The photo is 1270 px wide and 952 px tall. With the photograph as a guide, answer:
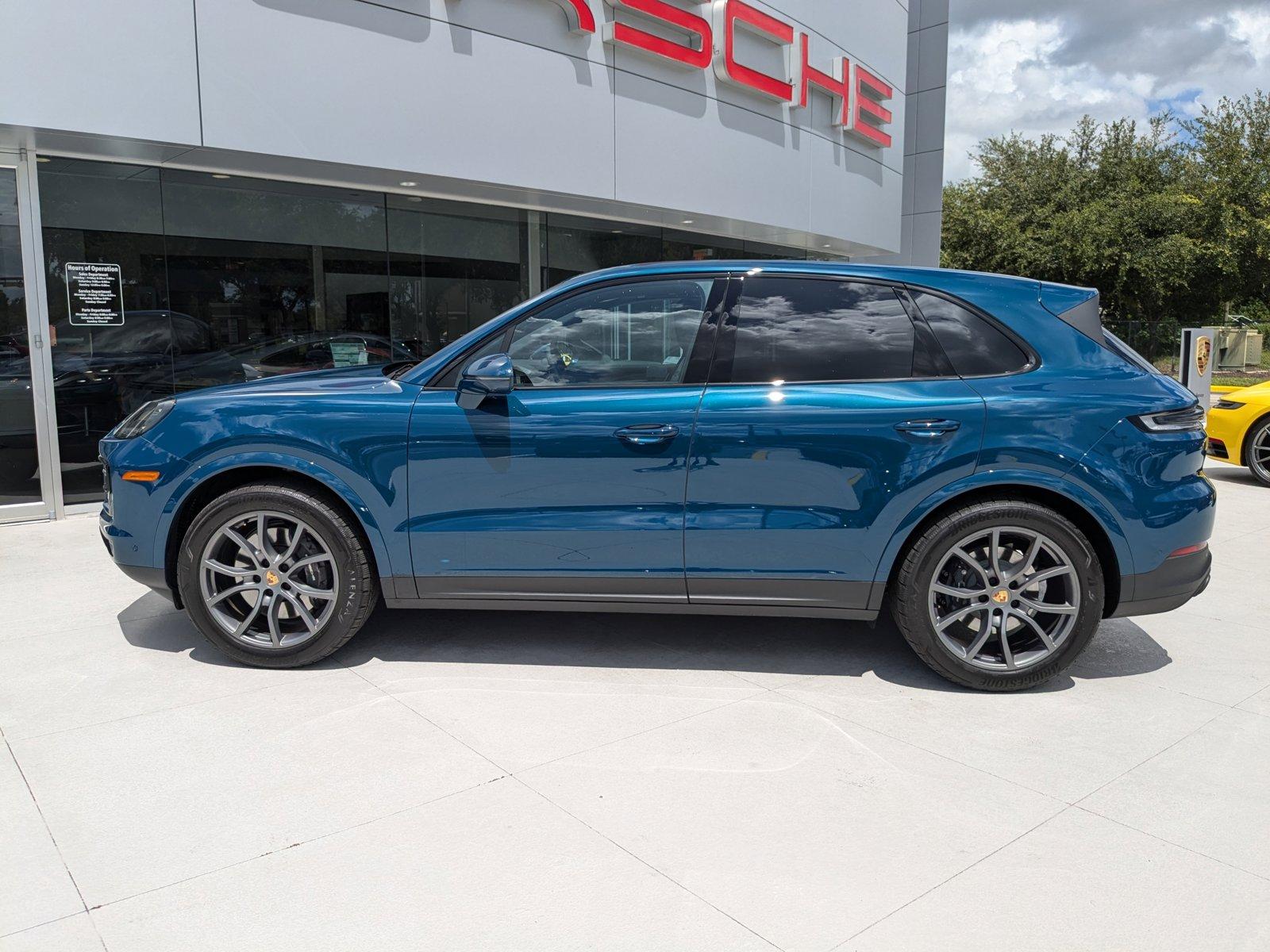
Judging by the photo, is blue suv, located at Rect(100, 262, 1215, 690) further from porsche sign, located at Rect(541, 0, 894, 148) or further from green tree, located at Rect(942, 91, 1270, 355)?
green tree, located at Rect(942, 91, 1270, 355)

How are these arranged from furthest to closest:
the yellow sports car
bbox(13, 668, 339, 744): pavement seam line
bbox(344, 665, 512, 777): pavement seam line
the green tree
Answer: the green tree, the yellow sports car, bbox(13, 668, 339, 744): pavement seam line, bbox(344, 665, 512, 777): pavement seam line

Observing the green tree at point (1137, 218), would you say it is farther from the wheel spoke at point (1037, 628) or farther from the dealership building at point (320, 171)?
the wheel spoke at point (1037, 628)

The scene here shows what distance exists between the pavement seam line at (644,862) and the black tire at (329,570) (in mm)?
1361

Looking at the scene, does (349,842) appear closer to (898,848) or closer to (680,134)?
(898,848)

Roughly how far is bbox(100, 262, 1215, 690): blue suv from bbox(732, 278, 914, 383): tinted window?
0.01 m

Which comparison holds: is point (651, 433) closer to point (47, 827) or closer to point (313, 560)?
point (313, 560)

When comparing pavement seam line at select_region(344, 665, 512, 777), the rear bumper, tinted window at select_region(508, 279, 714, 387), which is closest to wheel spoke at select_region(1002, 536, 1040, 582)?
the rear bumper

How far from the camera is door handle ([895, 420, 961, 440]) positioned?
3.96 meters

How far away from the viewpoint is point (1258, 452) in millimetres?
9969

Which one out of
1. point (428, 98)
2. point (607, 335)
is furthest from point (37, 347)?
point (607, 335)

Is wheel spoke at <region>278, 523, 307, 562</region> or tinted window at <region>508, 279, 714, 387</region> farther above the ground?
tinted window at <region>508, 279, 714, 387</region>

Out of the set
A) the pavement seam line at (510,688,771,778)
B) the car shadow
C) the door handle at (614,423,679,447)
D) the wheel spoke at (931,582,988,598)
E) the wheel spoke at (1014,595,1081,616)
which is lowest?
the pavement seam line at (510,688,771,778)

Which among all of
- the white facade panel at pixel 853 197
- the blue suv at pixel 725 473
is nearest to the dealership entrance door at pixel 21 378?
the blue suv at pixel 725 473

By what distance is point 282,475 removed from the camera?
4289mm
